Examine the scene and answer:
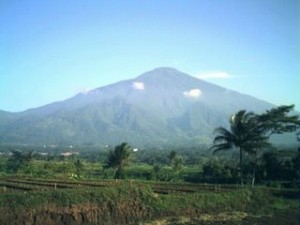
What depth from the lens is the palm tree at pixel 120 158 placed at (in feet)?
136

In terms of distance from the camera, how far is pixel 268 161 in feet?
115

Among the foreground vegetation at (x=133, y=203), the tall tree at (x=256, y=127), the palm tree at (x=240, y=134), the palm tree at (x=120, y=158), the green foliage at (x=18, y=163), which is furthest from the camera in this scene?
the green foliage at (x=18, y=163)

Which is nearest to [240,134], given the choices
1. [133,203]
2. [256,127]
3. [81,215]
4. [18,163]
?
Answer: [256,127]

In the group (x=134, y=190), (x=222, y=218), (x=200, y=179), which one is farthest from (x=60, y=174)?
(x=222, y=218)

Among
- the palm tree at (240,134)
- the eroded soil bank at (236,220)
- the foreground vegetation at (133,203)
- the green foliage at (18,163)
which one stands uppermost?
the palm tree at (240,134)

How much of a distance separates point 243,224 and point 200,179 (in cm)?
1910

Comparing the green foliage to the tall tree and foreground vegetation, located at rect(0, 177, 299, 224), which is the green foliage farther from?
foreground vegetation, located at rect(0, 177, 299, 224)

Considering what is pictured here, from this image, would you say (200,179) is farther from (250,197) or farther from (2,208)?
(2,208)

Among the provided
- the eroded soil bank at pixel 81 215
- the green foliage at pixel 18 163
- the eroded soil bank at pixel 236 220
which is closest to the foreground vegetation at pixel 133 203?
the eroded soil bank at pixel 81 215

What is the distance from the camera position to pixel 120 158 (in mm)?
41688

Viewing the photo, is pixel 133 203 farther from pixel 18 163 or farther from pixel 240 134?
pixel 18 163

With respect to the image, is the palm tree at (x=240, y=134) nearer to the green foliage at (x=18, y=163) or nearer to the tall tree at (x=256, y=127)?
the tall tree at (x=256, y=127)

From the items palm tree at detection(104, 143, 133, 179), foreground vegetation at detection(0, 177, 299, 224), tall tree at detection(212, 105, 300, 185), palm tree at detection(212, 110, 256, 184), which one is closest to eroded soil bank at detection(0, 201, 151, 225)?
foreground vegetation at detection(0, 177, 299, 224)

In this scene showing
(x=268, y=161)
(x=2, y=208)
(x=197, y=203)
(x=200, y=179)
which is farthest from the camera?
(x=200, y=179)
